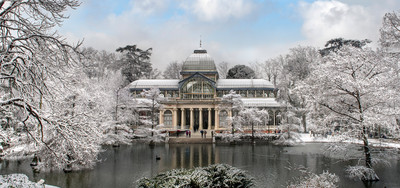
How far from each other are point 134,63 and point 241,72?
24777mm

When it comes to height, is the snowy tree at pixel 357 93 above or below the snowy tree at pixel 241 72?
below

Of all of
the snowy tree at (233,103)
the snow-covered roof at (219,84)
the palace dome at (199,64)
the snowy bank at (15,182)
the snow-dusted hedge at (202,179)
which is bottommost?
the snow-dusted hedge at (202,179)

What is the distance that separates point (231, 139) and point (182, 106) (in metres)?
13.4

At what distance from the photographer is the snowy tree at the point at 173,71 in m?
73.3

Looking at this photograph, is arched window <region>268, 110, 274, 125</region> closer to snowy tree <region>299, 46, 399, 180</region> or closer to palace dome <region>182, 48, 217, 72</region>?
palace dome <region>182, 48, 217, 72</region>

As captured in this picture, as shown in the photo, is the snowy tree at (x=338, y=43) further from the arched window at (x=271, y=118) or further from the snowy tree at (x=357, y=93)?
the snowy tree at (x=357, y=93)

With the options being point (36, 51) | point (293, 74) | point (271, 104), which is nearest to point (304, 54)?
point (293, 74)

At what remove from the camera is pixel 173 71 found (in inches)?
2908

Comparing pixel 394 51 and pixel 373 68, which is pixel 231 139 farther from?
pixel 394 51

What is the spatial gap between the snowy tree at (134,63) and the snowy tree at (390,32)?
53717 mm

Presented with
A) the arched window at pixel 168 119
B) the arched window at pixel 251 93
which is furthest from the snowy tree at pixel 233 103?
the arched window at pixel 168 119

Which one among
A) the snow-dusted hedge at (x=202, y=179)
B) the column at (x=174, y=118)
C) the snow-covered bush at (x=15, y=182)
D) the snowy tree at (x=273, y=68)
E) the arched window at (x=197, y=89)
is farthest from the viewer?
the snowy tree at (x=273, y=68)

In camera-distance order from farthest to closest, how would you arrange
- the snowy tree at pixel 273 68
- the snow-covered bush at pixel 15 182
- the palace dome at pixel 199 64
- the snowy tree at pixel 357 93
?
1. the snowy tree at pixel 273 68
2. the palace dome at pixel 199 64
3. the snowy tree at pixel 357 93
4. the snow-covered bush at pixel 15 182

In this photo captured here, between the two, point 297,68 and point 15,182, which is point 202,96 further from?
point 15,182
